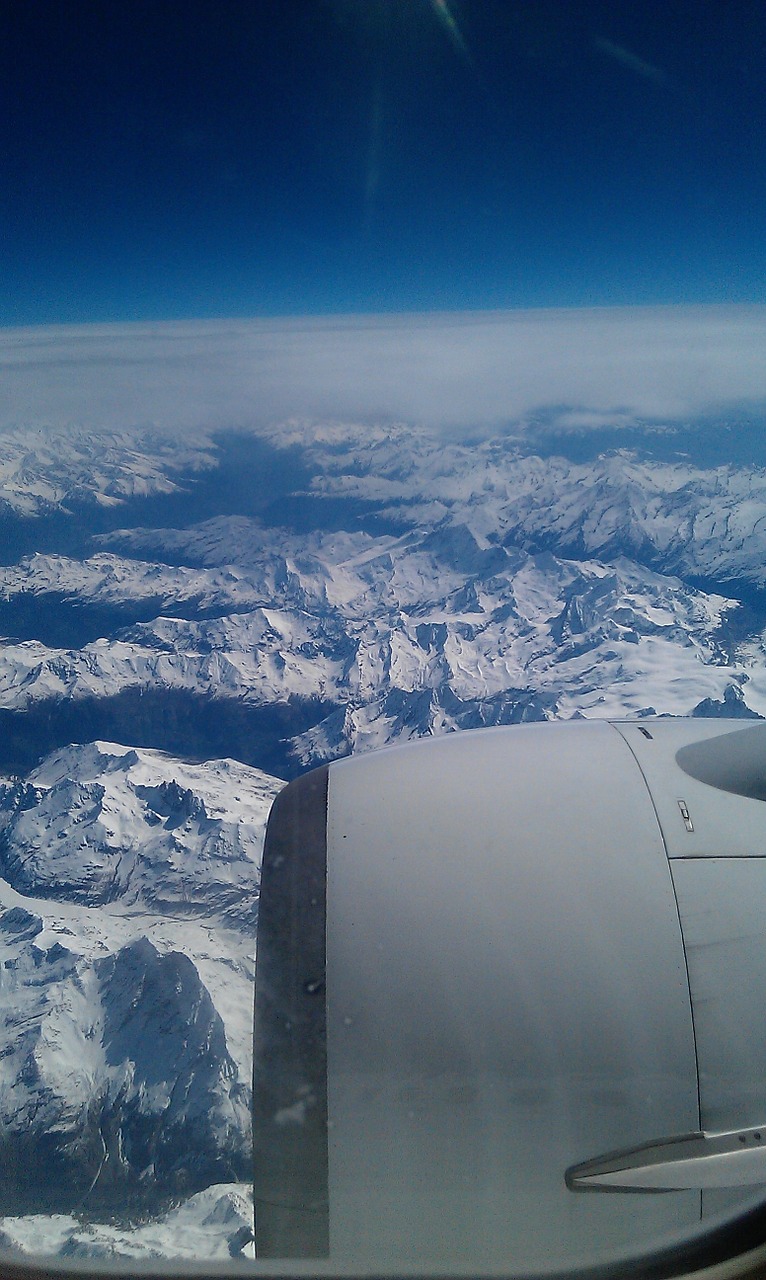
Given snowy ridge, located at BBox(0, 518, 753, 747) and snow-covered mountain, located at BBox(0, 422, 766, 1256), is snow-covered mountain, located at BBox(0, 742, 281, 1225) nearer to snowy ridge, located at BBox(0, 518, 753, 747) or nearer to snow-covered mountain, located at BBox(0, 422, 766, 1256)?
snow-covered mountain, located at BBox(0, 422, 766, 1256)

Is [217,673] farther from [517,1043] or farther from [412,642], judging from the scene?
[517,1043]

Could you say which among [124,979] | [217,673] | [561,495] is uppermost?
[561,495]

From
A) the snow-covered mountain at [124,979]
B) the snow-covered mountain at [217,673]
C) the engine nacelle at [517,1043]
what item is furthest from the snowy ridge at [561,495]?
the engine nacelle at [517,1043]

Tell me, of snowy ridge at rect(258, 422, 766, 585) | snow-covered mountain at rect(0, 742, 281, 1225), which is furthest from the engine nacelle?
snowy ridge at rect(258, 422, 766, 585)

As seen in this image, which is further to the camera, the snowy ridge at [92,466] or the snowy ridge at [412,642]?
the snowy ridge at [92,466]

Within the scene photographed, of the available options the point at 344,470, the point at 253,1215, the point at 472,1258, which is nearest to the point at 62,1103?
the point at 253,1215

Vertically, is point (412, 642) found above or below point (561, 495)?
below

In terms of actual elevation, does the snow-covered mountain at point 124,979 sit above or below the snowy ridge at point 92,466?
below

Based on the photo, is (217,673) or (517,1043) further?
(217,673)

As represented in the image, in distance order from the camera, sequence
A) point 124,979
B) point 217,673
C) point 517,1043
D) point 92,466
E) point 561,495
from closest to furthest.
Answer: point 517,1043
point 124,979
point 217,673
point 92,466
point 561,495

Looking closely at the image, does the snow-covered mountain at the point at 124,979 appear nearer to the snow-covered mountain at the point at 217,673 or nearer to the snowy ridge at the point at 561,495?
the snow-covered mountain at the point at 217,673

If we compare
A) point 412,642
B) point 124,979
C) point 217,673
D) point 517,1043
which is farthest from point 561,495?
point 517,1043
